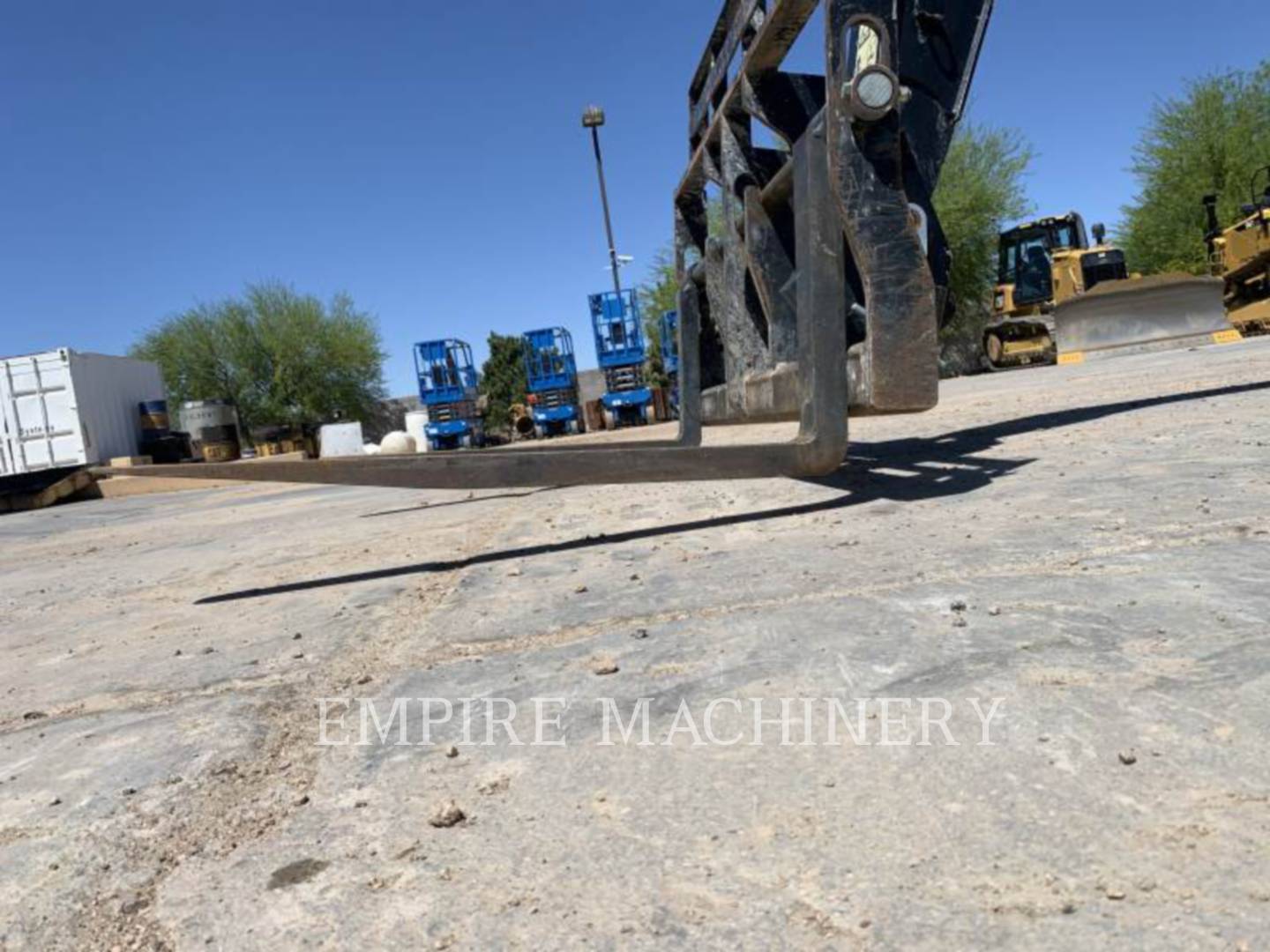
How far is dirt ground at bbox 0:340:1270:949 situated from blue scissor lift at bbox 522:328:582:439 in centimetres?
2101

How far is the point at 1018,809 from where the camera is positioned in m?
0.82

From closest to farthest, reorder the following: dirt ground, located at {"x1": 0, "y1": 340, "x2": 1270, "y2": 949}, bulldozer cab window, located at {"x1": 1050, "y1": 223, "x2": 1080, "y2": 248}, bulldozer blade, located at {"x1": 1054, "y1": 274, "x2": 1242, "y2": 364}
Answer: dirt ground, located at {"x1": 0, "y1": 340, "x2": 1270, "y2": 949}, bulldozer blade, located at {"x1": 1054, "y1": 274, "x2": 1242, "y2": 364}, bulldozer cab window, located at {"x1": 1050, "y1": 223, "x2": 1080, "y2": 248}

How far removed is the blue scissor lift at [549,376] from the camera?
23125 mm

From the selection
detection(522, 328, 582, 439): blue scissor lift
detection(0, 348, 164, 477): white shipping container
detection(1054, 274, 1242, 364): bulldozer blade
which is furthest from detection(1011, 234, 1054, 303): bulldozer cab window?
detection(0, 348, 164, 477): white shipping container

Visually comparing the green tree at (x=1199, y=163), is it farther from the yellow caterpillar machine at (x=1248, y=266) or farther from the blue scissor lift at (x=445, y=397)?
the blue scissor lift at (x=445, y=397)

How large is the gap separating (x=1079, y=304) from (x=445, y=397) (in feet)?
51.6

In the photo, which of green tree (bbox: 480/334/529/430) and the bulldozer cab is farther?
green tree (bbox: 480/334/529/430)

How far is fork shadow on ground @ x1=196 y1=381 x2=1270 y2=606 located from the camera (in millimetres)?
2641

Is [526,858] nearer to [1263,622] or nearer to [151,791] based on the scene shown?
[151,791]

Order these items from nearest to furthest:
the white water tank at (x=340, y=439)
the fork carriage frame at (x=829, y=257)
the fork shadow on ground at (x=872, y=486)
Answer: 1. the fork carriage frame at (x=829, y=257)
2. the fork shadow on ground at (x=872, y=486)
3. the white water tank at (x=340, y=439)

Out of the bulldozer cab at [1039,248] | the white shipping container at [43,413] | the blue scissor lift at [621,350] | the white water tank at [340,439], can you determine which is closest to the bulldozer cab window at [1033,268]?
the bulldozer cab at [1039,248]

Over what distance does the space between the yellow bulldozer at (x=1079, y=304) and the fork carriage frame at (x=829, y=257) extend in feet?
46.8

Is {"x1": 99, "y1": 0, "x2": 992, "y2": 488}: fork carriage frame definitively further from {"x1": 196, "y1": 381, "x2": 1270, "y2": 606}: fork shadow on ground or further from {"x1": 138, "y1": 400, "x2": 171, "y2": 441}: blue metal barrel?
{"x1": 138, "y1": 400, "x2": 171, "y2": 441}: blue metal barrel

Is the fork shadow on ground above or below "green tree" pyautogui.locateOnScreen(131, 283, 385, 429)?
below
